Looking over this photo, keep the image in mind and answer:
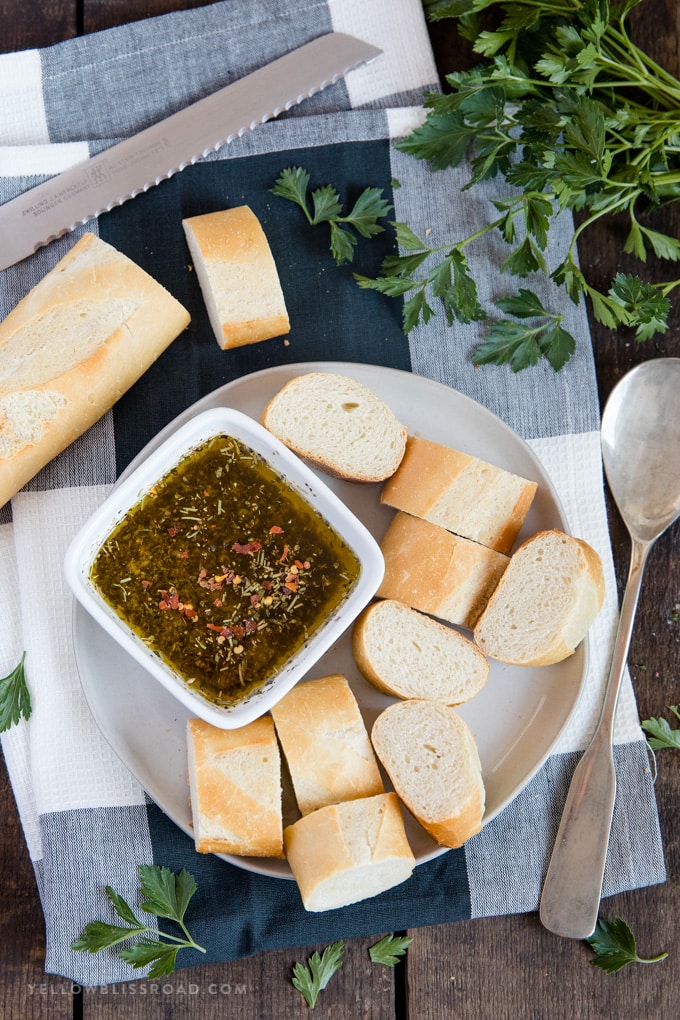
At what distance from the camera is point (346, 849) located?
1.91 m

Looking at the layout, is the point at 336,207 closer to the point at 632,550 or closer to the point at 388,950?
the point at 632,550

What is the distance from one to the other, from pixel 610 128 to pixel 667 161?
25cm

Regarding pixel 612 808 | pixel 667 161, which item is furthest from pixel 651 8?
pixel 612 808

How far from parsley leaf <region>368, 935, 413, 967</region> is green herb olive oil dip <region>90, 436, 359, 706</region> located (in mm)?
820

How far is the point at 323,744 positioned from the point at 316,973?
2.28ft

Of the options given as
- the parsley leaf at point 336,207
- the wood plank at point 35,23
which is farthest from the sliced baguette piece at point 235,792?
the wood plank at point 35,23

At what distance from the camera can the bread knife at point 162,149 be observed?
7.13 ft

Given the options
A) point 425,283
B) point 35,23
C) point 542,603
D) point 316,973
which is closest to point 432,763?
point 542,603

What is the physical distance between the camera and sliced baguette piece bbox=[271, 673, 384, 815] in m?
1.98

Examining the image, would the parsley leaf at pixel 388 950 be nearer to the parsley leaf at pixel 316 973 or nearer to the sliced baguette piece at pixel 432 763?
the parsley leaf at pixel 316 973

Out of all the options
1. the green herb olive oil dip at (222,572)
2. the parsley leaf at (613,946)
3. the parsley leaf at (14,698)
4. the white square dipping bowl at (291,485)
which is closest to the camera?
the white square dipping bowl at (291,485)

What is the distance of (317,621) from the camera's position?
200 cm

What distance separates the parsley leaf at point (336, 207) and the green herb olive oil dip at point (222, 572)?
0.63 meters

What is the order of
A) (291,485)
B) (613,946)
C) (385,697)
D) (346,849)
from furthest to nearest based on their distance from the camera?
(613,946)
(385,697)
(291,485)
(346,849)
